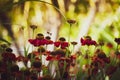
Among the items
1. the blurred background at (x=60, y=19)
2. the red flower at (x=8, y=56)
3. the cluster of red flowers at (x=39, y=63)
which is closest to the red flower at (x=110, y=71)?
the cluster of red flowers at (x=39, y=63)

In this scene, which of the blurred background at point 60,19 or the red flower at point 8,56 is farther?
the blurred background at point 60,19

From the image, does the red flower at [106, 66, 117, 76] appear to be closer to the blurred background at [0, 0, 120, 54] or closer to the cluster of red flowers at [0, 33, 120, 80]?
the cluster of red flowers at [0, 33, 120, 80]

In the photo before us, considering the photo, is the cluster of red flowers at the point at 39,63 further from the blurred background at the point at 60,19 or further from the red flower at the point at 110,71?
the blurred background at the point at 60,19

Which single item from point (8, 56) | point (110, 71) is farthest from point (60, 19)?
point (8, 56)

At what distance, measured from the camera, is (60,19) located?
2314 millimetres

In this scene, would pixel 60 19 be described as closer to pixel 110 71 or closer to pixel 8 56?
pixel 110 71

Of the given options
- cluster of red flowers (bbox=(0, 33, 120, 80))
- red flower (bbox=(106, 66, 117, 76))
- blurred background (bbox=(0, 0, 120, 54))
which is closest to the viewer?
cluster of red flowers (bbox=(0, 33, 120, 80))

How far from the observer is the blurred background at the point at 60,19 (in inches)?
88.1

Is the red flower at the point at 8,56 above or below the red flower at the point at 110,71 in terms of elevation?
above

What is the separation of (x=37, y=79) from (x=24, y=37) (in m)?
0.88

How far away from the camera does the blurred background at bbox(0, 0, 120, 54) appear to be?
7.34 feet

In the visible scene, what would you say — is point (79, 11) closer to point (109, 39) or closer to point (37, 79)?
point (109, 39)

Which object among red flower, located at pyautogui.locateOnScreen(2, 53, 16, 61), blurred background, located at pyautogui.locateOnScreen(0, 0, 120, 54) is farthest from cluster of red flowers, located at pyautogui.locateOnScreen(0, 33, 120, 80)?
blurred background, located at pyautogui.locateOnScreen(0, 0, 120, 54)

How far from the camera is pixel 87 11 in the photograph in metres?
2.37
